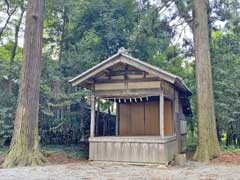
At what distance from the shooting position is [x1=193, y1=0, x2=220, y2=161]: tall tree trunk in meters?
11.1

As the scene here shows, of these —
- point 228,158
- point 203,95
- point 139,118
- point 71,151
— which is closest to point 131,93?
point 139,118

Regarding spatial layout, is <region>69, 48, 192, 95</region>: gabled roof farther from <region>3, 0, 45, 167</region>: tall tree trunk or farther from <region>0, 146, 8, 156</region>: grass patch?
<region>0, 146, 8, 156</region>: grass patch

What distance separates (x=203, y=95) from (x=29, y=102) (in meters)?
6.47

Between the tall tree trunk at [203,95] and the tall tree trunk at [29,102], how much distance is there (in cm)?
588

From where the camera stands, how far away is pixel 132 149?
9.90 metres

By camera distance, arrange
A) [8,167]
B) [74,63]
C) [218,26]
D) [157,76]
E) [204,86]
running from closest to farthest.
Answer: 1. [8,167]
2. [157,76]
3. [204,86]
4. [74,63]
5. [218,26]

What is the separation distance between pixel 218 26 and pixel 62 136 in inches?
399

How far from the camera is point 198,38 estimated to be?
11750 millimetres

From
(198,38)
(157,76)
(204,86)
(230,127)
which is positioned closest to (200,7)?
(198,38)

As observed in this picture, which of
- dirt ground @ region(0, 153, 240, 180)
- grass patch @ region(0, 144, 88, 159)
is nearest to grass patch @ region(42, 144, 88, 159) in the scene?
grass patch @ region(0, 144, 88, 159)

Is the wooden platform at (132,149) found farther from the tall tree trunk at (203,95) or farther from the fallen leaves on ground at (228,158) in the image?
the fallen leaves on ground at (228,158)

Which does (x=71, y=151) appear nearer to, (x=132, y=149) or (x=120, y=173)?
(x=132, y=149)

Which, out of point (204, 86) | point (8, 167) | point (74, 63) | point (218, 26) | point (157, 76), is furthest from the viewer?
point (218, 26)

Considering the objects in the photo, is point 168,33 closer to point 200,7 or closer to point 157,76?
point 200,7
